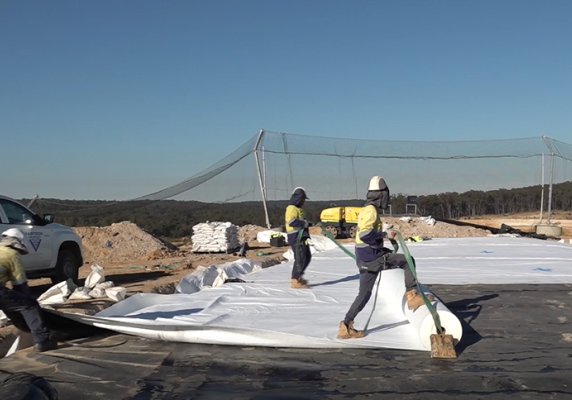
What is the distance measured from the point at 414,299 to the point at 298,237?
3.37 m

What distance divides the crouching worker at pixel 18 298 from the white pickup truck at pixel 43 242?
400 centimetres

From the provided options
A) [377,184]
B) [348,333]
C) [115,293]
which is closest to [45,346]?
[115,293]

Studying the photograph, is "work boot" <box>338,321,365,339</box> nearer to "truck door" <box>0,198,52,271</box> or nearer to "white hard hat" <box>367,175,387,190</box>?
"white hard hat" <box>367,175,387,190</box>

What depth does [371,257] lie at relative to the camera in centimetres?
585

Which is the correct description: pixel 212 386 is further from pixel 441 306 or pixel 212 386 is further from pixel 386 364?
pixel 441 306

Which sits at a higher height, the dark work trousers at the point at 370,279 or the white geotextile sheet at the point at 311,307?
the dark work trousers at the point at 370,279

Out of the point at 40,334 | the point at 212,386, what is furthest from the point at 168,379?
the point at 40,334

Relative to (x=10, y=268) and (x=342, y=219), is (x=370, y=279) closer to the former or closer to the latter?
(x=10, y=268)

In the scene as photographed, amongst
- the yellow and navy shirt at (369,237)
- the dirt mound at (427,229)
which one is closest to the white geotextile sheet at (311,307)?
the yellow and navy shirt at (369,237)

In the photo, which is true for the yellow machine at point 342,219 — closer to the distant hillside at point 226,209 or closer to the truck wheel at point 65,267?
the distant hillside at point 226,209

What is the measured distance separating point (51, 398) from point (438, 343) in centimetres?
320

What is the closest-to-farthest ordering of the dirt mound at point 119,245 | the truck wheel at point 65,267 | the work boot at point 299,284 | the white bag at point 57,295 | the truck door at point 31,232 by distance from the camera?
the white bag at point 57,295
the work boot at point 299,284
the truck door at point 31,232
the truck wheel at point 65,267
the dirt mound at point 119,245

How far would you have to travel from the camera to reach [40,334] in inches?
228

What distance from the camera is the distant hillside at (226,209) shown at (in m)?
20.7
